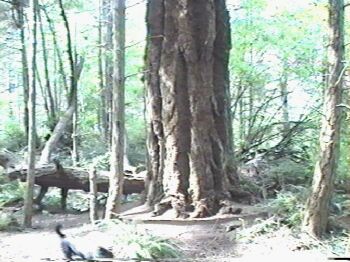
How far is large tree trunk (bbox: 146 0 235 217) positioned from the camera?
9727mm

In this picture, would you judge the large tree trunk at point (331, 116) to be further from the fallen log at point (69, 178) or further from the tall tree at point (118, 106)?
the fallen log at point (69, 178)

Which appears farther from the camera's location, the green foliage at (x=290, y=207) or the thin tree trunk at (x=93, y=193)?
the thin tree trunk at (x=93, y=193)

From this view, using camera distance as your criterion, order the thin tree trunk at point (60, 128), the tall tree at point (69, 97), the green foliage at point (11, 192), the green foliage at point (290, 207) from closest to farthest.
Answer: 1. the green foliage at point (290, 207)
2. the green foliage at point (11, 192)
3. the thin tree trunk at point (60, 128)
4. the tall tree at point (69, 97)

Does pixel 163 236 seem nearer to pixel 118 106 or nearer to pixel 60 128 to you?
pixel 118 106

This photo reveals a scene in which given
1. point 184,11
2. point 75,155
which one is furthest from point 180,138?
point 75,155

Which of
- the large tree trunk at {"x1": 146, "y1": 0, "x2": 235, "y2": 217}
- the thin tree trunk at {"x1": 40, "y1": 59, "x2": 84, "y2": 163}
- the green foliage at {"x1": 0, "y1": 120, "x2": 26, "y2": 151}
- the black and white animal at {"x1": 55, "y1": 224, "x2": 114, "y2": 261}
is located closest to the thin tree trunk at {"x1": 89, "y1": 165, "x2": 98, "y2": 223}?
the large tree trunk at {"x1": 146, "y1": 0, "x2": 235, "y2": 217}

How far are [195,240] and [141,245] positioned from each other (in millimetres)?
1314

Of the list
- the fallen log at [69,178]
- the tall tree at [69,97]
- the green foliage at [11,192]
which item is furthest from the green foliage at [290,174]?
the tall tree at [69,97]

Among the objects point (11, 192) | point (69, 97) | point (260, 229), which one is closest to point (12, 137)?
point (69, 97)

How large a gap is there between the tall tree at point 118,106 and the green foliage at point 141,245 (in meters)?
1.04

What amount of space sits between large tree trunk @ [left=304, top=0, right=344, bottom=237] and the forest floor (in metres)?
0.82

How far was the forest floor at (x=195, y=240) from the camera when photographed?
7.48 m

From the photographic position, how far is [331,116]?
7.32 m

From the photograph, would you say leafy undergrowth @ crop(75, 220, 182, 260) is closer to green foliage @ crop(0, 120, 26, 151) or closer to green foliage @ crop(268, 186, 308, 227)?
green foliage @ crop(268, 186, 308, 227)
